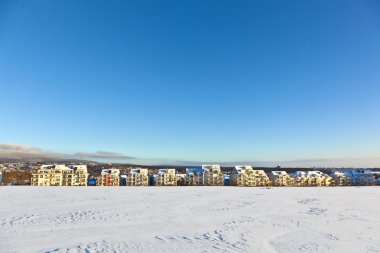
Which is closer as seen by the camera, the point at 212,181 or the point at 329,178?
the point at 212,181

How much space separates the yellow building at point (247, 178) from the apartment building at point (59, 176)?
42416mm

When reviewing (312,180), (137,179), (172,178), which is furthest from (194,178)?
(312,180)

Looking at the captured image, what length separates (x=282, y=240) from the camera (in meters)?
13.2

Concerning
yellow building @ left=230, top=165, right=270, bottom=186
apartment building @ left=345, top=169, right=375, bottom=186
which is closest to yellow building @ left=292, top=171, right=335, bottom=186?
apartment building @ left=345, top=169, right=375, bottom=186

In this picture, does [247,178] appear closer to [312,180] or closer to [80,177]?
[312,180]

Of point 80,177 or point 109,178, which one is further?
point 109,178

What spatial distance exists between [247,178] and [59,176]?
51643 millimetres

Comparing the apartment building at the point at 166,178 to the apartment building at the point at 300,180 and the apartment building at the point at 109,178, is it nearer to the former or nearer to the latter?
the apartment building at the point at 109,178

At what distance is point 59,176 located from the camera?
77.0m

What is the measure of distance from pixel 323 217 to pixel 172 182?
63.6 meters

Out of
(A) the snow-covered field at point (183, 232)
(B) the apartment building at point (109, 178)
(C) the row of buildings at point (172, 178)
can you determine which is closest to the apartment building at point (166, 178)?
(C) the row of buildings at point (172, 178)

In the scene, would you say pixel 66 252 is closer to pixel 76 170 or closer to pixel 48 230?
pixel 48 230

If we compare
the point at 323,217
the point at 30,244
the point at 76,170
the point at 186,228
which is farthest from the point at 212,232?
the point at 76,170

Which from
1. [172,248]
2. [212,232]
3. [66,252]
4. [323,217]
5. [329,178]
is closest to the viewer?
[66,252]
